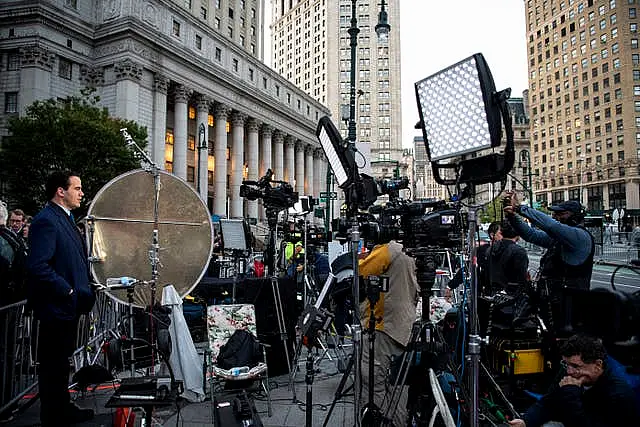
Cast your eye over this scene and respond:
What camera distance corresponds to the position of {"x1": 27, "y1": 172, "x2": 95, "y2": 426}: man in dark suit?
359 cm

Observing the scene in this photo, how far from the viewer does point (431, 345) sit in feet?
9.70

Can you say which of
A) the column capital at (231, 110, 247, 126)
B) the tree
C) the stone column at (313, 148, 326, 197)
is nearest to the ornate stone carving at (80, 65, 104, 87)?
the tree

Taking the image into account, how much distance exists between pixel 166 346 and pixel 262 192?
250 cm

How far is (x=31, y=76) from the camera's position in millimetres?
27516

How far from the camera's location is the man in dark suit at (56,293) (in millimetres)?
3586

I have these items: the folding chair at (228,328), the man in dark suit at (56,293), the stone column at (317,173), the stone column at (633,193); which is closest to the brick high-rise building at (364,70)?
the stone column at (317,173)

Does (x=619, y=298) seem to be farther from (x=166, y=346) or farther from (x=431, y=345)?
(x=166, y=346)

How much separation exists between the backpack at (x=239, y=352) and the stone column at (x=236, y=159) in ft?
129

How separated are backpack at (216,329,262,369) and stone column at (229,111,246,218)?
129ft

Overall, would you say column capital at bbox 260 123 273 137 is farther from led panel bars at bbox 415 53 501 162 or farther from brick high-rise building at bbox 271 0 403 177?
led panel bars at bbox 415 53 501 162

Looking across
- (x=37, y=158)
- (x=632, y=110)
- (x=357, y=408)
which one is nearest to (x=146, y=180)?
(x=357, y=408)

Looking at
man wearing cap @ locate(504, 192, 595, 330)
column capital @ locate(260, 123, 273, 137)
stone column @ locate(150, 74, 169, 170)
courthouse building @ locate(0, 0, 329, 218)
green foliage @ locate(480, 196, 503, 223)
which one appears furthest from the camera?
column capital @ locate(260, 123, 273, 137)

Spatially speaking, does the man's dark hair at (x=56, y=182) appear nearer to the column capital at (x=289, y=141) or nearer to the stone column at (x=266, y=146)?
the stone column at (x=266, y=146)

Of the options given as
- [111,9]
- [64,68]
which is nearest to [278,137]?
[111,9]
